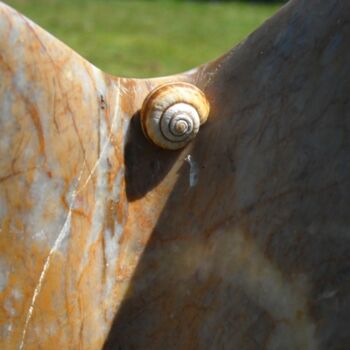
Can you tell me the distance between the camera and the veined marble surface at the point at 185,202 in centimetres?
142

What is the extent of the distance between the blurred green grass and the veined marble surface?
354cm

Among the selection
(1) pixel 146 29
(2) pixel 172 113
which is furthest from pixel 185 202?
(1) pixel 146 29

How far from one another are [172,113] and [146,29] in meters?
5.05

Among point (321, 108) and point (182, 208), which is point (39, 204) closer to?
point (182, 208)

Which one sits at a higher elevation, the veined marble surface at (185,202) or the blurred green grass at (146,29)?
the blurred green grass at (146,29)

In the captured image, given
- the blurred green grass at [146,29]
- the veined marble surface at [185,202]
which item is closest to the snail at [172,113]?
the veined marble surface at [185,202]

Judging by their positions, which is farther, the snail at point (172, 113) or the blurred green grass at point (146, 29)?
the blurred green grass at point (146, 29)

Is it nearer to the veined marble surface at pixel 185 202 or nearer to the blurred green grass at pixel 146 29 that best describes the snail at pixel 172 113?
the veined marble surface at pixel 185 202

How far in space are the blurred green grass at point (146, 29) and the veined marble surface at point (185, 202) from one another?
11.6ft

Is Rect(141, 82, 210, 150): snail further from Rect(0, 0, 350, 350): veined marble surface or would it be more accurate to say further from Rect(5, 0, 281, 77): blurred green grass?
Rect(5, 0, 281, 77): blurred green grass

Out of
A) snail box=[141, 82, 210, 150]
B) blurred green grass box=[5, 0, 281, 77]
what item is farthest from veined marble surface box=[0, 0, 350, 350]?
blurred green grass box=[5, 0, 281, 77]

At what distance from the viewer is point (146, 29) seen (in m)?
6.43

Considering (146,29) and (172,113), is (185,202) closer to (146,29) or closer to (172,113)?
(172,113)

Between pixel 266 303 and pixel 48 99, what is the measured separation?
20.4 inches
